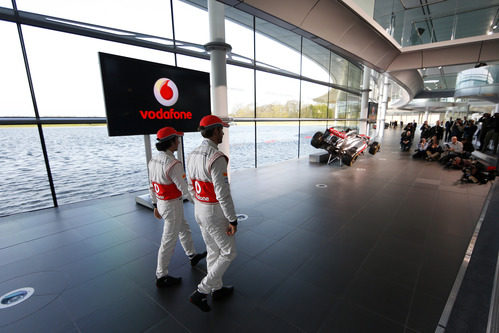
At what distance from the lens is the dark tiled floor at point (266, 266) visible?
6.81 ft

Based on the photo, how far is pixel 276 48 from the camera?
9875 mm

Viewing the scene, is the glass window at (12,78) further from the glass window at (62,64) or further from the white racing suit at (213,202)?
the white racing suit at (213,202)

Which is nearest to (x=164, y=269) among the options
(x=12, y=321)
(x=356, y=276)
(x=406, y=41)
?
(x=12, y=321)

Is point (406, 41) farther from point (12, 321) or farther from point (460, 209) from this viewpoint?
point (12, 321)

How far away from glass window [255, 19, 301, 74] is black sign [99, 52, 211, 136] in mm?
3855

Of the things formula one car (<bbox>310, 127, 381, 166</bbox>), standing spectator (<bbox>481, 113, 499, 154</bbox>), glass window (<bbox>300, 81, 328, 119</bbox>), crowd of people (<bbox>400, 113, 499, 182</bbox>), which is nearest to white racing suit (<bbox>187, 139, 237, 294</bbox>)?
formula one car (<bbox>310, 127, 381, 166</bbox>)

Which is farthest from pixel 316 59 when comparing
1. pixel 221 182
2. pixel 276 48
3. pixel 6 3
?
pixel 221 182

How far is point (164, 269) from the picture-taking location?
2486mm

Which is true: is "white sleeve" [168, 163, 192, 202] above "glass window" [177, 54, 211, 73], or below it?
below

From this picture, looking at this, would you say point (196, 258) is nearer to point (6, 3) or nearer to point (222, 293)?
point (222, 293)

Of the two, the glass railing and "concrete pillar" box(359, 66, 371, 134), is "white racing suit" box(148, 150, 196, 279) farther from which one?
"concrete pillar" box(359, 66, 371, 134)

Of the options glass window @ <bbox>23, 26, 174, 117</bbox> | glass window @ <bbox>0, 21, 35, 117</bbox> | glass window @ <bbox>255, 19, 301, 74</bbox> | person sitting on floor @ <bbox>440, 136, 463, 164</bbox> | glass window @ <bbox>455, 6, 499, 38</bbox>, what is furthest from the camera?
person sitting on floor @ <bbox>440, 136, 463, 164</bbox>

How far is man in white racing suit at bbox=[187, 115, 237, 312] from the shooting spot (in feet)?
6.35

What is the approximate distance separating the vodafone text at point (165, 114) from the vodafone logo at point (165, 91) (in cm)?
17
